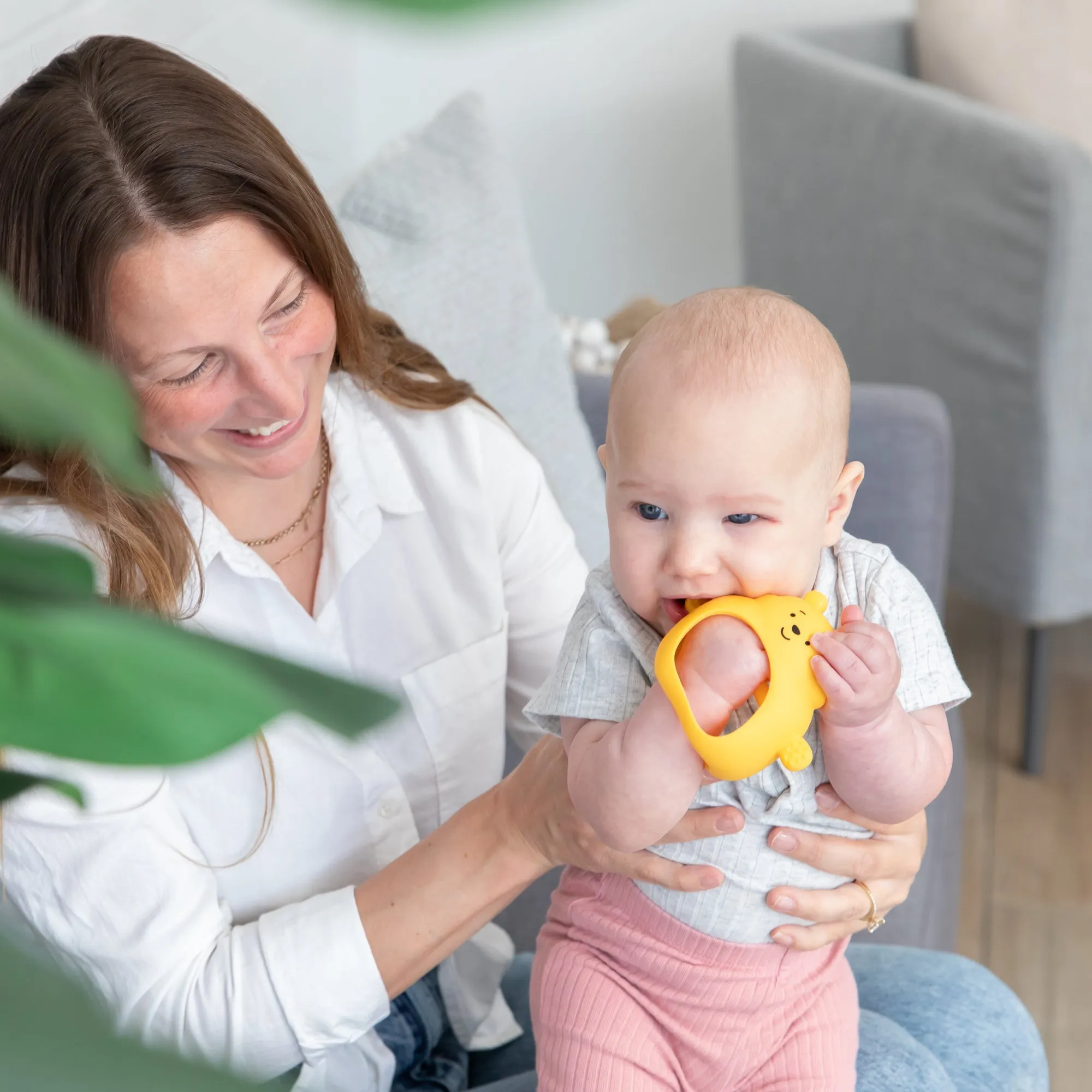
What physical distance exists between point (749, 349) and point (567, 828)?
35 centimetres

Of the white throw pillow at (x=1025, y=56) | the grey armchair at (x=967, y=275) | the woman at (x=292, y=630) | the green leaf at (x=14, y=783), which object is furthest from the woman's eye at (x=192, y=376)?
the white throw pillow at (x=1025, y=56)

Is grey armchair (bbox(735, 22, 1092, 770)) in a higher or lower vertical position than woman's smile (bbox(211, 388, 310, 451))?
lower

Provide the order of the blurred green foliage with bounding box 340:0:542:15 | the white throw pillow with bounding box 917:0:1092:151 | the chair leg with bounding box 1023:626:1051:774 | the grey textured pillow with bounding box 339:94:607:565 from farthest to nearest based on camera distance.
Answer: the chair leg with bounding box 1023:626:1051:774
the white throw pillow with bounding box 917:0:1092:151
the grey textured pillow with bounding box 339:94:607:565
the blurred green foliage with bounding box 340:0:542:15

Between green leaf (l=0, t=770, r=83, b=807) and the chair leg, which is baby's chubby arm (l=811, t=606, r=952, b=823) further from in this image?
the chair leg

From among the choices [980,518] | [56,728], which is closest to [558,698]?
[56,728]

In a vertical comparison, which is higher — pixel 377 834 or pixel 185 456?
pixel 185 456

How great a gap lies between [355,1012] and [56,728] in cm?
82

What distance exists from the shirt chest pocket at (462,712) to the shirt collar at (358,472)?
128mm

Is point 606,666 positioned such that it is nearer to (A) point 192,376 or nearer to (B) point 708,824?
(B) point 708,824

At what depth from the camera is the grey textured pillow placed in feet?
4.25

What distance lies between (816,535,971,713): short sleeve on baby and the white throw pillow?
1358 millimetres

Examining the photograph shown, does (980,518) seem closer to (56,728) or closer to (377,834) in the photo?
(377,834)

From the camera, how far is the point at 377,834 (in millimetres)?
1031

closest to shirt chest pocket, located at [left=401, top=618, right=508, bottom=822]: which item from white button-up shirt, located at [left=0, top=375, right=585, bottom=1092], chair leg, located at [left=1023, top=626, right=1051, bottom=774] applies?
white button-up shirt, located at [left=0, top=375, right=585, bottom=1092]
